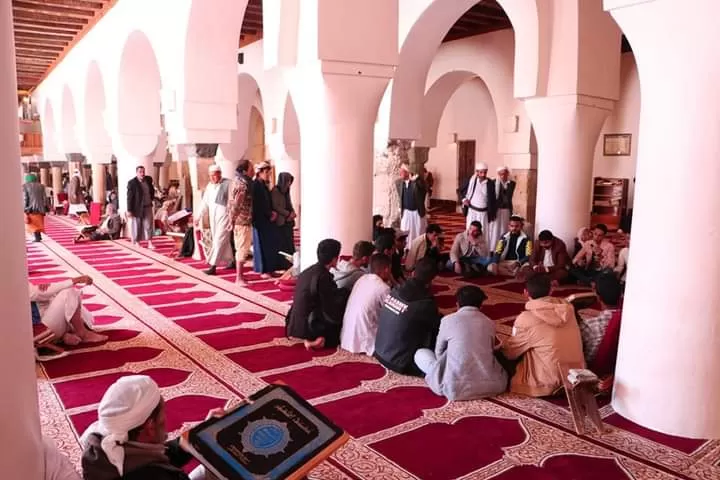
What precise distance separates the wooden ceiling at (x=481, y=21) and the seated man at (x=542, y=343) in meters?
6.75

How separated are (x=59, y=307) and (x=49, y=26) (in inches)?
378

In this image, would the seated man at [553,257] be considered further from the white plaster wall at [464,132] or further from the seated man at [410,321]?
the white plaster wall at [464,132]

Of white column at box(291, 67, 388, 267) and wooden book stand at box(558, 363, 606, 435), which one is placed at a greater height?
white column at box(291, 67, 388, 267)

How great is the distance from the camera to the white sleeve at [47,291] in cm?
395

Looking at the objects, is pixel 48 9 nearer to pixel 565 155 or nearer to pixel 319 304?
pixel 565 155

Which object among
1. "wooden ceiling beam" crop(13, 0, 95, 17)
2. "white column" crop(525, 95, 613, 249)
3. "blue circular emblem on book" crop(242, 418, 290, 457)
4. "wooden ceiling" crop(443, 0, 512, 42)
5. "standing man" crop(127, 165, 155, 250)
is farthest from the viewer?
"wooden ceiling beam" crop(13, 0, 95, 17)

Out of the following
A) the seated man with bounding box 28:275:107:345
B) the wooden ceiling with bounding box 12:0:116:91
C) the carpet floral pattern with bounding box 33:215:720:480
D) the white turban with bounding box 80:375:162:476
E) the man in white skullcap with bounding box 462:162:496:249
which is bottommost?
the carpet floral pattern with bounding box 33:215:720:480

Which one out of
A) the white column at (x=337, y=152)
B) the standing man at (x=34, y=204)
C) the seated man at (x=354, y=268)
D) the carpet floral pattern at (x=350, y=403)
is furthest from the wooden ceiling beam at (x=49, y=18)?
the seated man at (x=354, y=268)

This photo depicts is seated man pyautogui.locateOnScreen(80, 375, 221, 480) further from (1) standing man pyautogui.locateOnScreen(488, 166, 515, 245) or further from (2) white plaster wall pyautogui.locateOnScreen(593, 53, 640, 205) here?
(2) white plaster wall pyautogui.locateOnScreen(593, 53, 640, 205)

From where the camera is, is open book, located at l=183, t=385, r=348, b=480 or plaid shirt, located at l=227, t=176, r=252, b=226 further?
plaid shirt, located at l=227, t=176, r=252, b=226

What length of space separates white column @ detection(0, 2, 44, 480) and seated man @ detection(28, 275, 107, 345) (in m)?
2.65

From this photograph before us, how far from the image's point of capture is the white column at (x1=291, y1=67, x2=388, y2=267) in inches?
197

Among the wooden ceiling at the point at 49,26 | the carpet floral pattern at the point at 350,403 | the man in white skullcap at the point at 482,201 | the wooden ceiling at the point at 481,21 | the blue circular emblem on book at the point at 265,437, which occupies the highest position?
the wooden ceiling at the point at 49,26

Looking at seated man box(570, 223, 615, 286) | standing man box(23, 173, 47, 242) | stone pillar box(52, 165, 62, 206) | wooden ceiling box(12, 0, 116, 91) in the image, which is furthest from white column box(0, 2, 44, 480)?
stone pillar box(52, 165, 62, 206)
